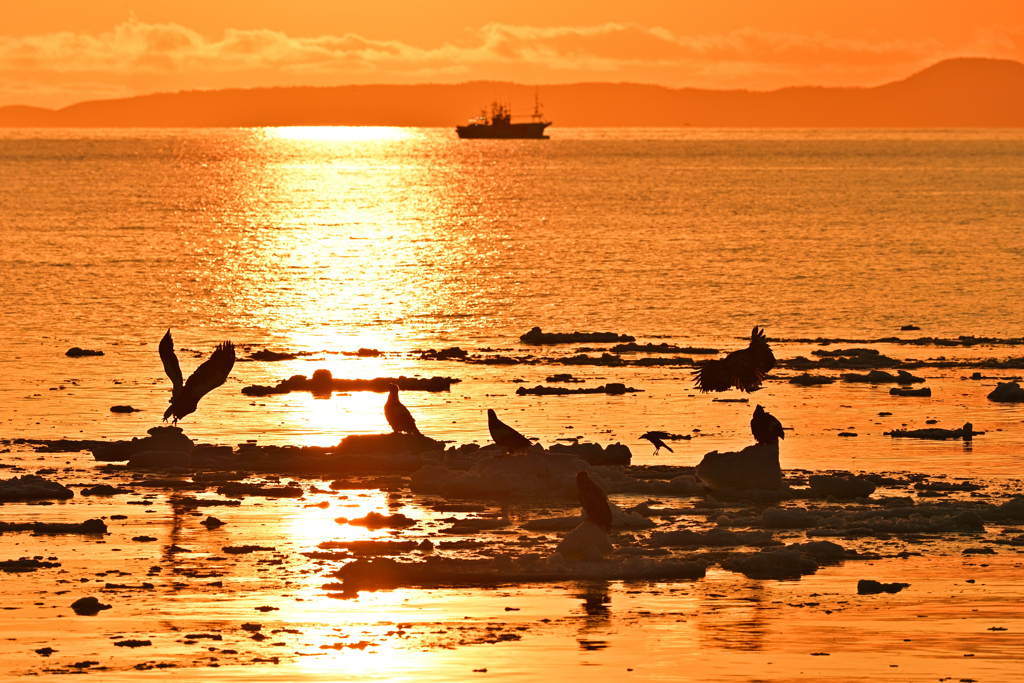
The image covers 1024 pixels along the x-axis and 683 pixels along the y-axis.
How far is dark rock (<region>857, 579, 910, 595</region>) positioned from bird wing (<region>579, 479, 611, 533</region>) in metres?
3.49

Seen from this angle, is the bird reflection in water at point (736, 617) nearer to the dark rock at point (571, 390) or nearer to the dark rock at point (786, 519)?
the dark rock at point (786, 519)

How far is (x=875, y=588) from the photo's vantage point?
16.3 metres

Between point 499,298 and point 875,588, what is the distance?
162ft

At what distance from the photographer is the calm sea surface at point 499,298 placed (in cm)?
3094

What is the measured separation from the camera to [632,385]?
3666 cm

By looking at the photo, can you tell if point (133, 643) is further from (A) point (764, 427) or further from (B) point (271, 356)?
(B) point (271, 356)

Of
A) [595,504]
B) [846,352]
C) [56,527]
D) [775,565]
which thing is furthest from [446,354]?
[775,565]

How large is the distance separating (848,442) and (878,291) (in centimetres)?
4257

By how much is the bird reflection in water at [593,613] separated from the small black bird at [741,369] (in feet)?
20.4

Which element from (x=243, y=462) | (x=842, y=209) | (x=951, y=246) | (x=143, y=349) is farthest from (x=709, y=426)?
(x=842, y=209)

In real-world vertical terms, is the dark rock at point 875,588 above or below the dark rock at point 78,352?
below

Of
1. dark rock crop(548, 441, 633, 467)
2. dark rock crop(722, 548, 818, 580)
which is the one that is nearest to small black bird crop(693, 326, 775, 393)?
dark rock crop(548, 441, 633, 467)

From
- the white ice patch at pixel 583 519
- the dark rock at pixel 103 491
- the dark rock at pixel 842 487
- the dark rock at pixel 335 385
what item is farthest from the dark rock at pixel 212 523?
the dark rock at pixel 335 385

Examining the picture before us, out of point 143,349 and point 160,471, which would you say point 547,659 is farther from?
point 143,349
